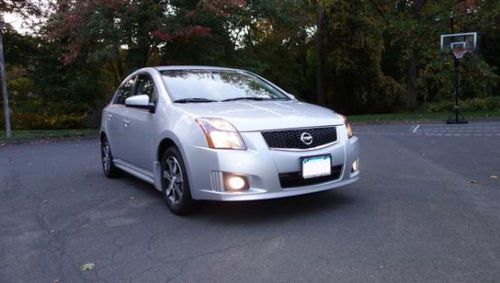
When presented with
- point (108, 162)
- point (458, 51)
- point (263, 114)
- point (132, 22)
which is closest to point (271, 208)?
point (263, 114)

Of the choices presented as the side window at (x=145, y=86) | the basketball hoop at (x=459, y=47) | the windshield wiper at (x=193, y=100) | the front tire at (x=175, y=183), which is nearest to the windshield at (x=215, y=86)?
the windshield wiper at (x=193, y=100)

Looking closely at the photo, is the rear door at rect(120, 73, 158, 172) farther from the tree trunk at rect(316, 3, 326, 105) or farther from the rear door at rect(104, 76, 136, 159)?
the tree trunk at rect(316, 3, 326, 105)

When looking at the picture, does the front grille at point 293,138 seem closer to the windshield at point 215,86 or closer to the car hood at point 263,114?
the car hood at point 263,114

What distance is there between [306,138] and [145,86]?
2.45 metres

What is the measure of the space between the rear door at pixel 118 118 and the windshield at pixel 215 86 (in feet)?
3.21

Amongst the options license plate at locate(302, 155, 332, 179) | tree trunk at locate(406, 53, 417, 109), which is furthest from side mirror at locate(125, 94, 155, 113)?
tree trunk at locate(406, 53, 417, 109)

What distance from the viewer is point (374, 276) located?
3.30 metres

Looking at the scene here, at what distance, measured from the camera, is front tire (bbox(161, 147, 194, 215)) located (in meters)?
4.84

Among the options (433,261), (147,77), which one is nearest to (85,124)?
(147,77)

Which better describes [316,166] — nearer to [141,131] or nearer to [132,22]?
[141,131]

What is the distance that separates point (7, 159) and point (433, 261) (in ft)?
30.3

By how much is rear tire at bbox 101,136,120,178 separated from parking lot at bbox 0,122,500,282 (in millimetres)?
156

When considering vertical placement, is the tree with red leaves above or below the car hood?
above

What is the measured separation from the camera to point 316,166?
4.62m
